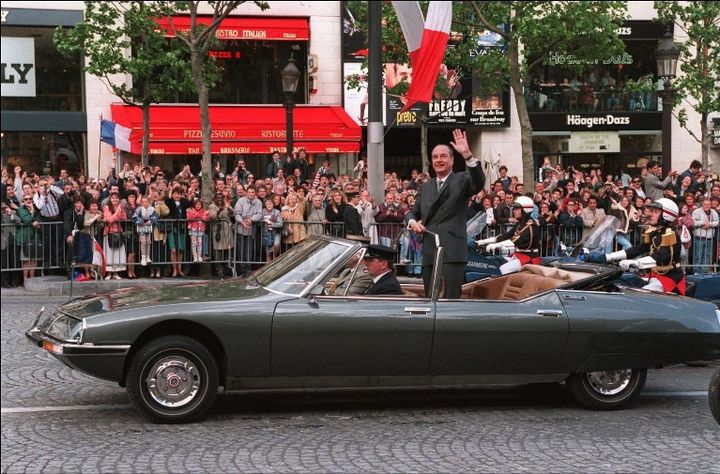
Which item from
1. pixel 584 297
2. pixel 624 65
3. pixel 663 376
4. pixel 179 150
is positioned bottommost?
pixel 663 376

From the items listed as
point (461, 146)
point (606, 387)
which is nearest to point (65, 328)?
point (461, 146)

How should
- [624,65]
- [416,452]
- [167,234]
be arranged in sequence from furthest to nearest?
[624,65], [167,234], [416,452]

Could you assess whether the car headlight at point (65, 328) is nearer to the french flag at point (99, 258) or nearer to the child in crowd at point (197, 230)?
the french flag at point (99, 258)

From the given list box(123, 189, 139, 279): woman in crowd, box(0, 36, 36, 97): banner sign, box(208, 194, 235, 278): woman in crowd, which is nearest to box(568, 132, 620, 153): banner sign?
box(0, 36, 36, 97): banner sign

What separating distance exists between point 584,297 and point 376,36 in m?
7.37

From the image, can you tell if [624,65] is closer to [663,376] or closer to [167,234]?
[167,234]

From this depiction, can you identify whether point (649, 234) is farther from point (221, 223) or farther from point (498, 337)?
point (221, 223)

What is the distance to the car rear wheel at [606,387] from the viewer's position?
25.2 ft

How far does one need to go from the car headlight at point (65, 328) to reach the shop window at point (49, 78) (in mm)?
23770

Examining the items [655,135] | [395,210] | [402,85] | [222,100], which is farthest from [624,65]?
[395,210]

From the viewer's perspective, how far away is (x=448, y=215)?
26.5 feet

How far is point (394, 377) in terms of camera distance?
285 inches

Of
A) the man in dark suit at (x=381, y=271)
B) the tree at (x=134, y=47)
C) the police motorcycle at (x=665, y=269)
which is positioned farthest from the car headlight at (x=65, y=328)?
the tree at (x=134, y=47)

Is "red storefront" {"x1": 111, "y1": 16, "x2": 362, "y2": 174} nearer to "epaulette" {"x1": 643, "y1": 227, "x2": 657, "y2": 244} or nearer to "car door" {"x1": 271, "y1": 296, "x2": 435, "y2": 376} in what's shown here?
"epaulette" {"x1": 643, "y1": 227, "x2": 657, "y2": 244}
